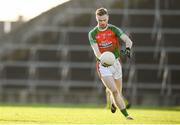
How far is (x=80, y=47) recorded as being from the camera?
39.0 meters

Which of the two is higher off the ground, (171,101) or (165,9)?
(165,9)

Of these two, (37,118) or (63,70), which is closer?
(37,118)

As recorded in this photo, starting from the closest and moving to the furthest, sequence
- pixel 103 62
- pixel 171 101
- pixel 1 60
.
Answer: pixel 103 62, pixel 171 101, pixel 1 60

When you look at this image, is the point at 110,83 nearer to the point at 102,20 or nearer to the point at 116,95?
the point at 116,95

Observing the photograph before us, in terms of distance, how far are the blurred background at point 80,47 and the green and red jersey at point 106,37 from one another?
60.6 ft

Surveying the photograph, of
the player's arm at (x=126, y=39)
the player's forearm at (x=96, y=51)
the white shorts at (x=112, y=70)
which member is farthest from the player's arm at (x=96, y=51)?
the player's arm at (x=126, y=39)

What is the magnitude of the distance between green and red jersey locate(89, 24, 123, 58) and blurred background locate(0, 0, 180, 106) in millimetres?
18485

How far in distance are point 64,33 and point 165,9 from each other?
4828 millimetres

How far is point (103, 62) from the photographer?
17984mm

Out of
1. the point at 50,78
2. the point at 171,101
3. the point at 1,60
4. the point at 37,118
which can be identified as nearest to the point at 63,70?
the point at 50,78

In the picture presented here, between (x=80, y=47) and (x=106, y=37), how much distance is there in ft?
67.8

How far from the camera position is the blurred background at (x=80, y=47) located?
37875 millimetres

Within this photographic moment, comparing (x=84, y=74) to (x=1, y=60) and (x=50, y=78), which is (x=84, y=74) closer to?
(x=50, y=78)

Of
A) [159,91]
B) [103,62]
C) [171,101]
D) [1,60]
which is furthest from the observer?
[1,60]
